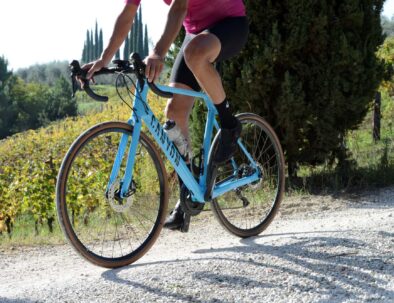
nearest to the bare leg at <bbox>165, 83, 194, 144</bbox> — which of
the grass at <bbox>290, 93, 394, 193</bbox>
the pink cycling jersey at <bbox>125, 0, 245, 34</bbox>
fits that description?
the pink cycling jersey at <bbox>125, 0, 245, 34</bbox>

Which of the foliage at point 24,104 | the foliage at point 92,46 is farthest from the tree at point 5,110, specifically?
the foliage at point 92,46

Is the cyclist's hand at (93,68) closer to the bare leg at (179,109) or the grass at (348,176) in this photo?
the bare leg at (179,109)

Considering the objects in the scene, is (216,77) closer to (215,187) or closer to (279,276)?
(215,187)

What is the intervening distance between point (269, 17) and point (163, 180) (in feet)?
9.69

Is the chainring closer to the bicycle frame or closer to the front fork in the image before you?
the bicycle frame

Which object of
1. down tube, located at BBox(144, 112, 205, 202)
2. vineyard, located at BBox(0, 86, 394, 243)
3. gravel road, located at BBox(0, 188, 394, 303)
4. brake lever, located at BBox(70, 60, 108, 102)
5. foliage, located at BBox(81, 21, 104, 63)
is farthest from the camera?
foliage, located at BBox(81, 21, 104, 63)

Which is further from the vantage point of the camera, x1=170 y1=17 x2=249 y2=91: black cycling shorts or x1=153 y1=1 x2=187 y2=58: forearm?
x1=170 y1=17 x2=249 y2=91: black cycling shorts

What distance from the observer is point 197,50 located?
14.1 ft

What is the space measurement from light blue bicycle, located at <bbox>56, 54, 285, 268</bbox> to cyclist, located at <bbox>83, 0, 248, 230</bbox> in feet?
0.38

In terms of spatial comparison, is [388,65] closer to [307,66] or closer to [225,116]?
[307,66]

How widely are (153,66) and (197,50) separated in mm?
370

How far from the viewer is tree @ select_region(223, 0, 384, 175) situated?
6855 mm

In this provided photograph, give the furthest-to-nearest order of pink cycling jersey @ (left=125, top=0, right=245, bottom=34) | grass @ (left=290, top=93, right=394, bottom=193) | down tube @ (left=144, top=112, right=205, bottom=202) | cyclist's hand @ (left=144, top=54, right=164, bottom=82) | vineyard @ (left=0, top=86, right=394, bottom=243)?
vineyard @ (left=0, top=86, right=394, bottom=243)
grass @ (left=290, top=93, right=394, bottom=193)
pink cycling jersey @ (left=125, top=0, right=245, bottom=34)
down tube @ (left=144, top=112, right=205, bottom=202)
cyclist's hand @ (left=144, top=54, right=164, bottom=82)

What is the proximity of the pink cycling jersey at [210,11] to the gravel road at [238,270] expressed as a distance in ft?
5.32
